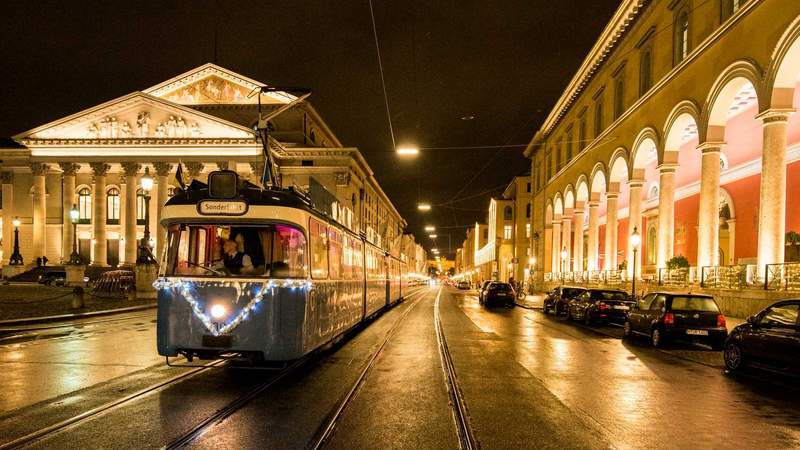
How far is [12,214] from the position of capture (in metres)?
60.0


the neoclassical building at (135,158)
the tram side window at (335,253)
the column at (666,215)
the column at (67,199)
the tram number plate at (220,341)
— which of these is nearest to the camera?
the tram number plate at (220,341)

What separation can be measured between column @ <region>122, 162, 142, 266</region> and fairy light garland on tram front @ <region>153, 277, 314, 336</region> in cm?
5062

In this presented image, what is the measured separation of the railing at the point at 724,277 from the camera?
18.7 metres

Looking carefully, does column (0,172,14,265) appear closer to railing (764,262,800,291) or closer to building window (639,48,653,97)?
building window (639,48,653,97)

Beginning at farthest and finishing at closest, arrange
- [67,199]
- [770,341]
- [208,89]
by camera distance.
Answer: [208,89]
[67,199]
[770,341]

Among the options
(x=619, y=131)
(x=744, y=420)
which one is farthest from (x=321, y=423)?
(x=619, y=131)

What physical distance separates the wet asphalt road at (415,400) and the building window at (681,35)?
16.2 m

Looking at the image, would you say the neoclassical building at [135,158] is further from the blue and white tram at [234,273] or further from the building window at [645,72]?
the blue and white tram at [234,273]

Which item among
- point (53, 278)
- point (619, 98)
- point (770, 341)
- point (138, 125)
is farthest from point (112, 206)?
point (770, 341)

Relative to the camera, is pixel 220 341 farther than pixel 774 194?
No

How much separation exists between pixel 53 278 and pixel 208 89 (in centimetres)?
2572

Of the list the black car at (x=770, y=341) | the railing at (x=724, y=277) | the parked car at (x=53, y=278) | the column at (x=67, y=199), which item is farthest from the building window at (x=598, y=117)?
the column at (x=67, y=199)

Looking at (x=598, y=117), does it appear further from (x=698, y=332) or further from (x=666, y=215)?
(x=698, y=332)

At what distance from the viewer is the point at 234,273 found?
27.7 feet
